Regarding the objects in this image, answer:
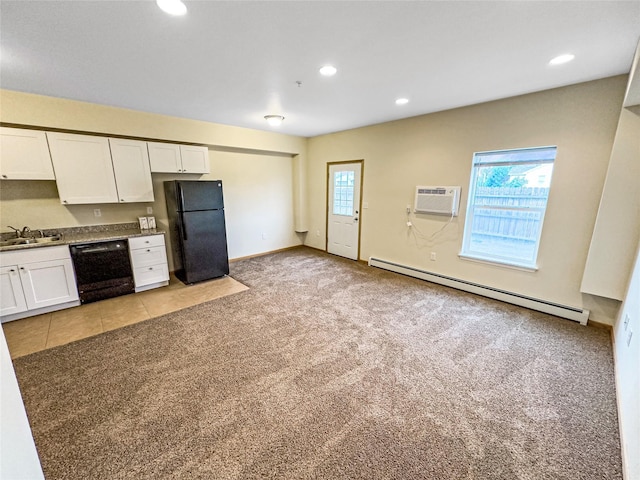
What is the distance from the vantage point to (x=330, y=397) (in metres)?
1.88

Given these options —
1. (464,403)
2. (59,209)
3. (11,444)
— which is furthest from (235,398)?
(59,209)

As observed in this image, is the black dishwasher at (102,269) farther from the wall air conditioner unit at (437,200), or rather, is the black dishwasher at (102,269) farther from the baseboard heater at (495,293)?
the wall air conditioner unit at (437,200)

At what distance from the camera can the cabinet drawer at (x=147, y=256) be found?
3.59 meters

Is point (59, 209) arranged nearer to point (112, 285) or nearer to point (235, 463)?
point (112, 285)

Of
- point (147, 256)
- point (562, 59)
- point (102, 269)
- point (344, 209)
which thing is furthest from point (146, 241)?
point (562, 59)

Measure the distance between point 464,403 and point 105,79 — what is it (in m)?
4.29

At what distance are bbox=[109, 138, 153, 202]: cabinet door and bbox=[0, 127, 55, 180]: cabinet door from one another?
2.12ft

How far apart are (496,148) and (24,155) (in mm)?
5644

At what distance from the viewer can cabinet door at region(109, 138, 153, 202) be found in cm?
349

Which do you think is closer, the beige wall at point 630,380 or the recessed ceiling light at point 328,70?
the beige wall at point 630,380

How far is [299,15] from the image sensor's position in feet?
5.27

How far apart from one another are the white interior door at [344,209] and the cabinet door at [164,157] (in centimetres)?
283

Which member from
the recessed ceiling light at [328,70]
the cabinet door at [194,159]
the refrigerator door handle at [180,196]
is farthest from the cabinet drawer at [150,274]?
the recessed ceiling light at [328,70]

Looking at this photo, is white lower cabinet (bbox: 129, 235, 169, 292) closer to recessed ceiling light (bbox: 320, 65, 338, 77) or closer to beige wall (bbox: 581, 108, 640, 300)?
recessed ceiling light (bbox: 320, 65, 338, 77)
